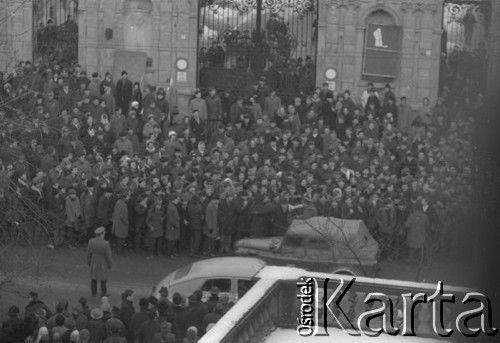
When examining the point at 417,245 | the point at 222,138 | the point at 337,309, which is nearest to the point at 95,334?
the point at 337,309

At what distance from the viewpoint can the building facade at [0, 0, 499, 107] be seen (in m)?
33.1

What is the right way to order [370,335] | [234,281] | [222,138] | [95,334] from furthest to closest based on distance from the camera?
[222,138]
[234,281]
[95,334]
[370,335]

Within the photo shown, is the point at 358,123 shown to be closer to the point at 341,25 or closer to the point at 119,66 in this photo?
the point at 341,25

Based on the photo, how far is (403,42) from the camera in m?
33.4

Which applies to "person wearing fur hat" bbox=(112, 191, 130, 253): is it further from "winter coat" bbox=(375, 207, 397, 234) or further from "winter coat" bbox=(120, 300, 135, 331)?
"winter coat" bbox=(120, 300, 135, 331)

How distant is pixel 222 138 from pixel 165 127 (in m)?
1.48

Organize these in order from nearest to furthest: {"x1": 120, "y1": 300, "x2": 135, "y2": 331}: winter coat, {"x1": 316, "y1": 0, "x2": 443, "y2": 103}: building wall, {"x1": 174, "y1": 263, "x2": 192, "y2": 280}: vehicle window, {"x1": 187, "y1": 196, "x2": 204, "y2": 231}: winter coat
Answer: {"x1": 120, "y1": 300, "x2": 135, "y2": 331}: winter coat < {"x1": 174, "y1": 263, "x2": 192, "y2": 280}: vehicle window < {"x1": 187, "y1": 196, "x2": 204, "y2": 231}: winter coat < {"x1": 316, "y1": 0, "x2": 443, "y2": 103}: building wall

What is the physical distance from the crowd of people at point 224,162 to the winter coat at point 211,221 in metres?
0.02

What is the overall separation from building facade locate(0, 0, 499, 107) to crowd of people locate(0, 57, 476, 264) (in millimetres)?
1058

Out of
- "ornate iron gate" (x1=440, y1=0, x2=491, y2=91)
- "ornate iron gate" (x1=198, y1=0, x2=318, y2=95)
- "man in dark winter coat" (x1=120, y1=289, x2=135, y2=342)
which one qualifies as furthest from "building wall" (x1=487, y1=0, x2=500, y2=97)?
"ornate iron gate" (x1=198, y1=0, x2=318, y2=95)

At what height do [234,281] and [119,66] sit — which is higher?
[119,66]

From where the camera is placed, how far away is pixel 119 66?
33.3m

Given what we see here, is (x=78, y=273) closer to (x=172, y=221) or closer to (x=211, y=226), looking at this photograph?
(x=172, y=221)

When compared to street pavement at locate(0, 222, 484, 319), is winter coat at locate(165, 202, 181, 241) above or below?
above
